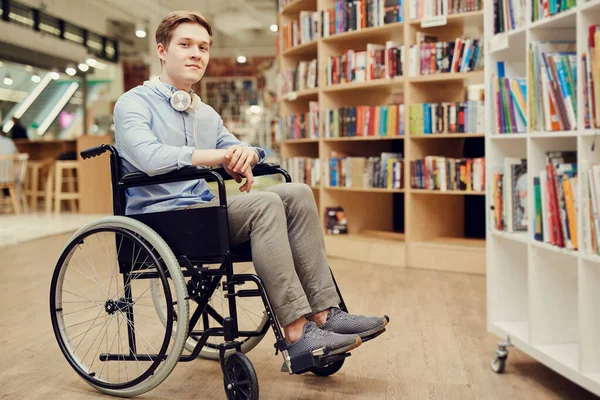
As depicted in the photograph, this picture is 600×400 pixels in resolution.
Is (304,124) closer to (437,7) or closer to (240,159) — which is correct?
(437,7)

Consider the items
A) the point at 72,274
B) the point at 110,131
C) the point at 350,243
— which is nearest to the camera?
the point at 72,274

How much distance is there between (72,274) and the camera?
14.1 ft

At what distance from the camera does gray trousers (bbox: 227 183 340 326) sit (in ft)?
6.02

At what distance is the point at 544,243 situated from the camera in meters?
2.05

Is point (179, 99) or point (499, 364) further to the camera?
point (499, 364)

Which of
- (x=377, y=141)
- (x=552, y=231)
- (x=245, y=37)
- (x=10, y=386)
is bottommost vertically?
(x=10, y=386)

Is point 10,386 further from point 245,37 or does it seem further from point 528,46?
point 245,37

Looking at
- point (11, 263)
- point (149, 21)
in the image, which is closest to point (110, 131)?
point (149, 21)

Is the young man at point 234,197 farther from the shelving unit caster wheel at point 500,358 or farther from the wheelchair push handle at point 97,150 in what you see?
the shelving unit caster wheel at point 500,358

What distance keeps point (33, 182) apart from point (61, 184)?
602mm

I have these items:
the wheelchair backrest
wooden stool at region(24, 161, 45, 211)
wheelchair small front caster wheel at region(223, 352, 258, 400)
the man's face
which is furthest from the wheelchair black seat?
wooden stool at region(24, 161, 45, 211)

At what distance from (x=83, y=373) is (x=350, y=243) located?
2916 mm

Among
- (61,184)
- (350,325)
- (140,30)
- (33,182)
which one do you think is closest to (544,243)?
(350,325)

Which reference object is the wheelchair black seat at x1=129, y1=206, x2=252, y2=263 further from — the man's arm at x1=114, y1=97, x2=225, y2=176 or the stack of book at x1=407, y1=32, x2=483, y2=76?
the stack of book at x1=407, y1=32, x2=483, y2=76
